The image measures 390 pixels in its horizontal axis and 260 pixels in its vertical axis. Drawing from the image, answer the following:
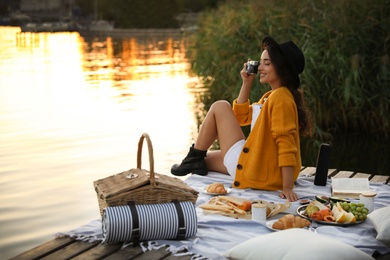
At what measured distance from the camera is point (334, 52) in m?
9.59

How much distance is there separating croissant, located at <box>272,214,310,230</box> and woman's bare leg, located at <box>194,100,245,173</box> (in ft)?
4.12

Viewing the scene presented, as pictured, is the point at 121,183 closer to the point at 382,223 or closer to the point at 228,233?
the point at 228,233

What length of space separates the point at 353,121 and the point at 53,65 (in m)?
15.5

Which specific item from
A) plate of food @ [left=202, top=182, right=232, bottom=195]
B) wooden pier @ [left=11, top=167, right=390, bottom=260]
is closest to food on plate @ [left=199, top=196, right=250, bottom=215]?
plate of food @ [left=202, top=182, right=232, bottom=195]

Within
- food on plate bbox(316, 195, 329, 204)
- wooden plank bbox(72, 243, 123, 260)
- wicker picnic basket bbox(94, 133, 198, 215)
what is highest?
wicker picnic basket bbox(94, 133, 198, 215)

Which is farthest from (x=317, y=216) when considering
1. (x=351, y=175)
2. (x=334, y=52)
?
(x=334, y=52)

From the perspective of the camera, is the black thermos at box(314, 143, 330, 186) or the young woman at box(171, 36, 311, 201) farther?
the black thermos at box(314, 143, 330, 186)

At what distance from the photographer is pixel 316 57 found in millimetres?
9523

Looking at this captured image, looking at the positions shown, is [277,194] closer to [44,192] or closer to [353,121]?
[44,192]

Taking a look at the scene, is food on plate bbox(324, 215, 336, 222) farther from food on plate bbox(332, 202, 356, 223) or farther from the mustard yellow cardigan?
the mustard yellow cardigan

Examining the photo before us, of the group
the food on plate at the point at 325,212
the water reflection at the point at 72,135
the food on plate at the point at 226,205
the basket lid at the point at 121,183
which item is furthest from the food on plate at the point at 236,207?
the water reflection at the point at 72,135

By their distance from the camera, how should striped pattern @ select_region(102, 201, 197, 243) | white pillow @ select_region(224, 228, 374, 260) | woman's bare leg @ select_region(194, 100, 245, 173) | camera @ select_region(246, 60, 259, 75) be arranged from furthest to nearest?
1. woman's bare leg @ select_region(194, 100, 245, 173)
2. camera @ select_region(246, 60, 259, 75)
3. striped pattern @ select_region(102, 201, 197, 243)
4. white pillow @ select_region(224, 228, 374, 260)

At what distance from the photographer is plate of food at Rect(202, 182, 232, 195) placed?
4.94 meters

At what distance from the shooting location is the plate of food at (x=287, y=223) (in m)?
4.19
